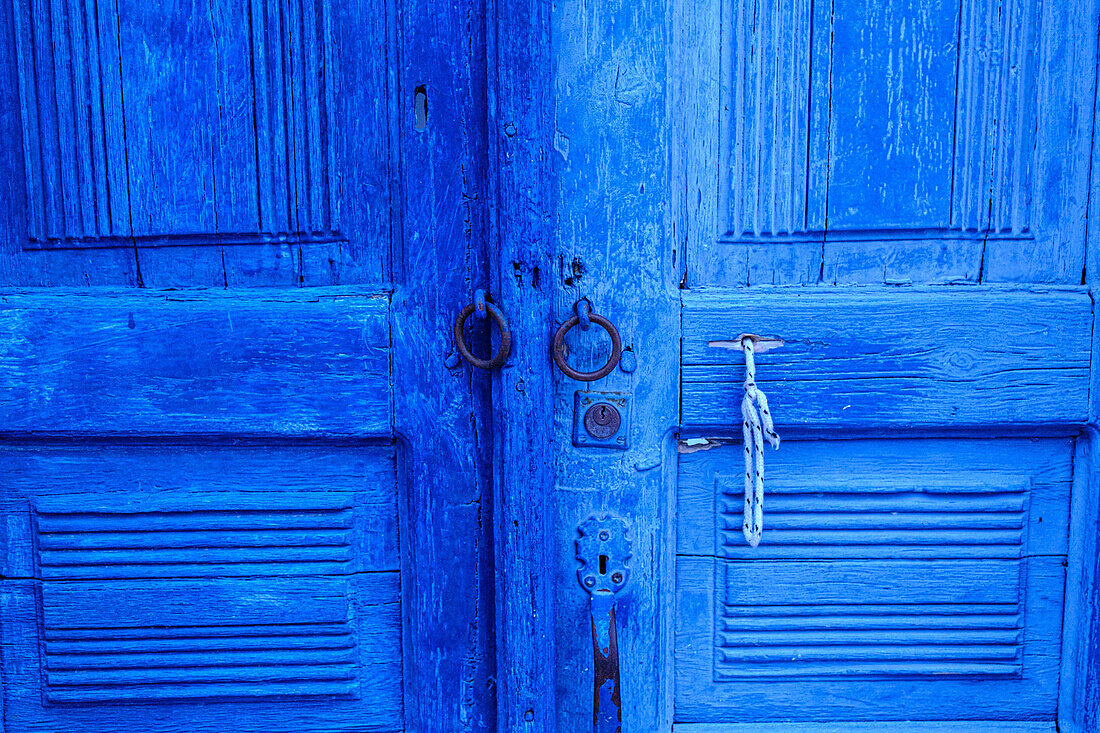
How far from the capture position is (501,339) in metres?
0.81

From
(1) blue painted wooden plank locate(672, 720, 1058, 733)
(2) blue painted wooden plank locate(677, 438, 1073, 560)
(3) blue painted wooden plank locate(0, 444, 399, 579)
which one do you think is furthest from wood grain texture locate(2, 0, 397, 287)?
(1) blue painted wooden plank locate(672, 720, 1058, 733)

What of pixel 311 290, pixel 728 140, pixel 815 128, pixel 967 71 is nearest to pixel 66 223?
pixel 311 290

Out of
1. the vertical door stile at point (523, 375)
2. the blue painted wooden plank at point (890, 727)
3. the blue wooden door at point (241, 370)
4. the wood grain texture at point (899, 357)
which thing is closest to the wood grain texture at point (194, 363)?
the blue wooden door at point (241, 370)

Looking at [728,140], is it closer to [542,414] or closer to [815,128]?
[815,128]

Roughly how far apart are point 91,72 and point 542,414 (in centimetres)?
69

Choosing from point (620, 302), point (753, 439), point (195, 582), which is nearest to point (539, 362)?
point (620, 302)

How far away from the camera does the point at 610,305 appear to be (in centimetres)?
84

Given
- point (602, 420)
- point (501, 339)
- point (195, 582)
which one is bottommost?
point (195, 582)

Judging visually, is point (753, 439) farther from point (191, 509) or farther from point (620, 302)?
point (191, 509)

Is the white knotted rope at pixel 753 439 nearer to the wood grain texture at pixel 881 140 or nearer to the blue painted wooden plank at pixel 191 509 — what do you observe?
the wood grain texture at pixel 881 140

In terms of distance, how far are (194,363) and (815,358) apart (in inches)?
30.1

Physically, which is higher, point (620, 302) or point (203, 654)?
point (620, 302)

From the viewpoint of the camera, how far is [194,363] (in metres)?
0.86

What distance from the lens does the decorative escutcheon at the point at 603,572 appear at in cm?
87
